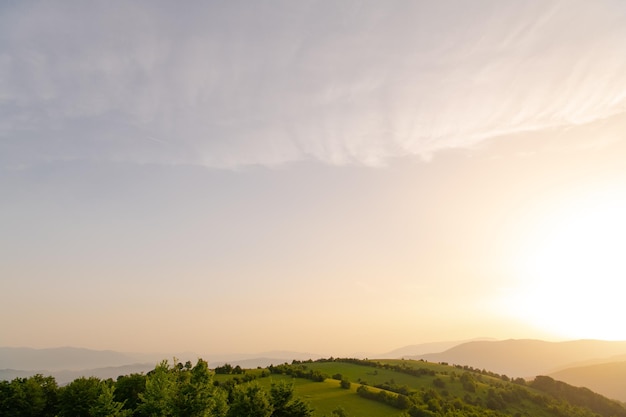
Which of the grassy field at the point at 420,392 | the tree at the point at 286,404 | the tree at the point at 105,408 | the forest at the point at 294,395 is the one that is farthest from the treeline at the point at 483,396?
the tree at the point at 105,408

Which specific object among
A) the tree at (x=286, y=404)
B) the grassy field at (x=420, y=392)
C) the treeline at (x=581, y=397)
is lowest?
the treeline at (x=581, y=397)

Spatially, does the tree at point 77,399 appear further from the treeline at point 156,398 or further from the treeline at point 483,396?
the treeline at point 483,396

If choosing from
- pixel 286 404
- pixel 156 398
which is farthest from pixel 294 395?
pixel 156 398

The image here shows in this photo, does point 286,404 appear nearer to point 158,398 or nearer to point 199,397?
point 199,397

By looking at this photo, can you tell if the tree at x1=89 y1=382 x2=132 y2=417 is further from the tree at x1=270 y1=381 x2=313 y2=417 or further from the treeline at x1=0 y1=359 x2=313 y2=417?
the tree at x1=270 y1=381 x2=313 y2=417

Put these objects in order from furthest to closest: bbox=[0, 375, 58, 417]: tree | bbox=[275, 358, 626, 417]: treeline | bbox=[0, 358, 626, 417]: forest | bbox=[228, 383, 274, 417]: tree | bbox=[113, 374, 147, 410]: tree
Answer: bbox=[275, 358, 626, 417]: treeline, bbox=[113, 374, 147, 410]: tree, bbox=[0, 375, 58, 417]: tree, bbox=[228, 383, 274, 417]: tree, bbox=[0, 358, 626, 417]: forest

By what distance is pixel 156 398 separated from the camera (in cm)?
5072

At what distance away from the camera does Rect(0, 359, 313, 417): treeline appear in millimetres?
50406

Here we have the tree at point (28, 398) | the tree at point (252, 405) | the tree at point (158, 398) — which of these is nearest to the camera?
the tree at point (158, 398)

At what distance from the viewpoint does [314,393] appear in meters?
88.0

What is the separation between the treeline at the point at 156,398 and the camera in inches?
1984

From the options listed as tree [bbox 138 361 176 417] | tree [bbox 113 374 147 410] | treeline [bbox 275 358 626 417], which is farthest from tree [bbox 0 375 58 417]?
treeline [bbox 275 358 626 417]

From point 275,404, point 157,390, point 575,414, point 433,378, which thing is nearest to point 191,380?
point 157,390

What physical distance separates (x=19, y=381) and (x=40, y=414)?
23.0 ft
